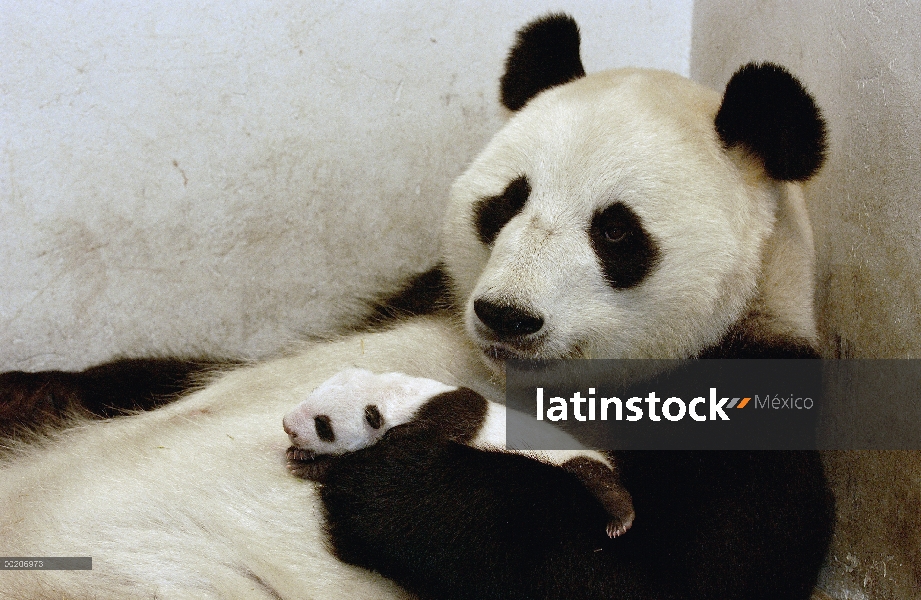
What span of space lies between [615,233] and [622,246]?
5 centimetres

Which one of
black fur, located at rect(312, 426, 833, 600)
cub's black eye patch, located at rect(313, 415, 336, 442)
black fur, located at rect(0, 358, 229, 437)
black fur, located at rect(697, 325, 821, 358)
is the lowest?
black fur, located at rect(0, 358, 229, 437)

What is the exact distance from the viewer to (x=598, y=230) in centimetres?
266

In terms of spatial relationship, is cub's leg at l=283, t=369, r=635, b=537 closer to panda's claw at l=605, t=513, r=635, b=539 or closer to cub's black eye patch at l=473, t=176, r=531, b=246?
panda's claw at l=605, t=513, r=635, b=539

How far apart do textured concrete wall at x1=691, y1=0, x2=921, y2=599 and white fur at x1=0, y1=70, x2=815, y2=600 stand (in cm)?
17

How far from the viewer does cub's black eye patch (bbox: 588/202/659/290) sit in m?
2.63

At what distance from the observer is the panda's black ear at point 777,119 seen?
8.61ft

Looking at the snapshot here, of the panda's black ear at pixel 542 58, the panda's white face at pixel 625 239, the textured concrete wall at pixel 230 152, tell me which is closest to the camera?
the panda's white face at pixel 625 239

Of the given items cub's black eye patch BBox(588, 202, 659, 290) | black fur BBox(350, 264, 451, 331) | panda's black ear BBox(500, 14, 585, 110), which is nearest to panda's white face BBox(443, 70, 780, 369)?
cub's black eye patch BBox(588, 202, 659, 290)

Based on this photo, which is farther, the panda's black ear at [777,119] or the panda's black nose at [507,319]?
the panda's black ear at [777,119]

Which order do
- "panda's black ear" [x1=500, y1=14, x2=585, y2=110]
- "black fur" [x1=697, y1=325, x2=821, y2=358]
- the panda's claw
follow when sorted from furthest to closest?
"panda's black ear" [x1=500, y1=14, x2=585, y2=110] < "black fur" [x1=697, y1=325, x2=821, y2=358] < the panda's claw

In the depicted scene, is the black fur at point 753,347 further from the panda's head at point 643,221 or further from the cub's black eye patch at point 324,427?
the cub's black eye patch at point 324,427

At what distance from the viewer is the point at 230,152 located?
4.09 m

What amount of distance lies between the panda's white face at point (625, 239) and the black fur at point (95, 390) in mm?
1541

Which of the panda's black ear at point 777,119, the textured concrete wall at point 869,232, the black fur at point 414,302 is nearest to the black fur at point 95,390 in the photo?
the black fur at point 414,302
